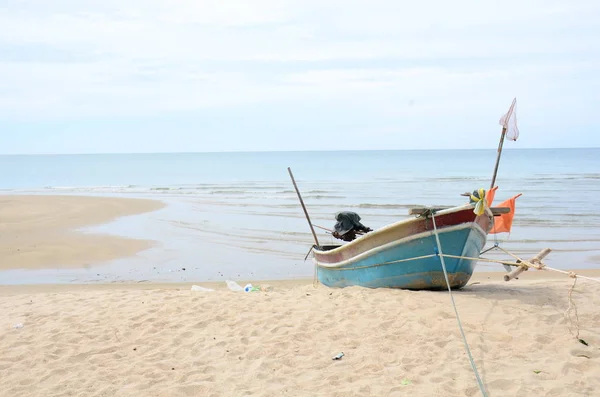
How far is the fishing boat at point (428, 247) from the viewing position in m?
6.79

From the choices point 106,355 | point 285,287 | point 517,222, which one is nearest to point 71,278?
point 285,287

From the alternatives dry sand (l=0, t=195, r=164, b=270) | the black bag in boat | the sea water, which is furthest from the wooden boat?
dry sand (l=0, t=195, r=164, b=270)

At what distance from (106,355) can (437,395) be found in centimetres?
311

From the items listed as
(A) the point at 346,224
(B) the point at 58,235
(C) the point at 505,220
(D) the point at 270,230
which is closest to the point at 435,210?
(C) the point at 505,220

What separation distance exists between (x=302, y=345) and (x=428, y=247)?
2315 mm

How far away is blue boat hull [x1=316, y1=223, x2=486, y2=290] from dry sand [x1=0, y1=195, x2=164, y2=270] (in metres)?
7.16

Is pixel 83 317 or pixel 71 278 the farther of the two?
pixel 71 278

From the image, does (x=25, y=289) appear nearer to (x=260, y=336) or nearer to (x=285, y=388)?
(x=260, y=336)

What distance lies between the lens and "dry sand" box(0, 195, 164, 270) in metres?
12.5

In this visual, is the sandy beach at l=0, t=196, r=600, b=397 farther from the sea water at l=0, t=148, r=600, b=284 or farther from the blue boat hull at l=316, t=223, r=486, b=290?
the sea water at l=0, t=148, r=600, b=284

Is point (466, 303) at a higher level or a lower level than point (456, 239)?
lower

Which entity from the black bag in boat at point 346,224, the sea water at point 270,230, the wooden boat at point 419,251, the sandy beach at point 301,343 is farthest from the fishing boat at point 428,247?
the sea water at point 270,230

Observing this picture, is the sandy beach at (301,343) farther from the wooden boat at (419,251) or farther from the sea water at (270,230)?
the sea water at (270,230)

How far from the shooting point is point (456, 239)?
6871 mm
